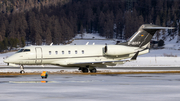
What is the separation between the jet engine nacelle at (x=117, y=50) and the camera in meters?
29.5

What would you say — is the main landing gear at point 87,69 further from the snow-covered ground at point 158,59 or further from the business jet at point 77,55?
the snow-covered ground at point 158,59

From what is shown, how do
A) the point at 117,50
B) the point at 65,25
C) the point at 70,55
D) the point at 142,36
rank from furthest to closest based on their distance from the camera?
1. the point at 65,25
2. the point at 142,36
3. the point at 117,50
4. the point at 70,55

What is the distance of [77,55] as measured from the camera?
2931 centimetres

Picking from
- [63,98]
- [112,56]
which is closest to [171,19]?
[112,56]

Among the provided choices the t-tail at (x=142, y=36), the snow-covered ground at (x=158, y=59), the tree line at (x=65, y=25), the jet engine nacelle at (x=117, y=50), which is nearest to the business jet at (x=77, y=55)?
the jet engine nacelle at (x=117, y=50)

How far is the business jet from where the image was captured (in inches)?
1125

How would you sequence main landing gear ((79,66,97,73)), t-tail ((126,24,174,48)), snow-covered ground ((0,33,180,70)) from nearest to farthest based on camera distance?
main landing gear ((79,66,97,73))
t-tail ((126,24,174,48))
snow-covered ground ((0,33,180,70))

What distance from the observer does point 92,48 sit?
29.7 metres

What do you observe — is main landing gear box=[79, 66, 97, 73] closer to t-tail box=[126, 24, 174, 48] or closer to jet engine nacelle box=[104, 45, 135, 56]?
jet engine nacelle box=[104, 45, 135, 56]

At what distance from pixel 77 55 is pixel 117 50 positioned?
376 centimetres

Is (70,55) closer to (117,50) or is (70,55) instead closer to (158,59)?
(117,50)

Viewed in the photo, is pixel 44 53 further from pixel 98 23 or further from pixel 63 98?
pixel 98 23

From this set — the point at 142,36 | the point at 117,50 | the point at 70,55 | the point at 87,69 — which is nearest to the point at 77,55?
the point at 70,55

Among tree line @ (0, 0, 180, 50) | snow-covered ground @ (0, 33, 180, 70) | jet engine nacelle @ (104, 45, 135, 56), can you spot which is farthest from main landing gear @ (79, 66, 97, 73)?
tree line @ (0, 0, 180, 50)
